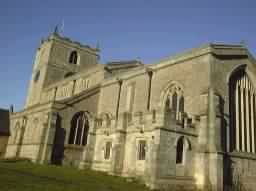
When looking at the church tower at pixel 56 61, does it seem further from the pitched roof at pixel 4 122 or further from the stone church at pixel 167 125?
the stone church at pixel 167 125

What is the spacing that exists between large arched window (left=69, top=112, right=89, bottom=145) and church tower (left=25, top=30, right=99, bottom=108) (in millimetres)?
22163

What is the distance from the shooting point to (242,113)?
2362 cm

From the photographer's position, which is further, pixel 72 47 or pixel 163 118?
pixel 72 47

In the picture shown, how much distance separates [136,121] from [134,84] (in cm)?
838

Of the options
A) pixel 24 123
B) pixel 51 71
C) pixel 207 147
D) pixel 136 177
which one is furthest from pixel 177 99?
pixel 51 71

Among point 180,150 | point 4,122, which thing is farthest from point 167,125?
point 4,122

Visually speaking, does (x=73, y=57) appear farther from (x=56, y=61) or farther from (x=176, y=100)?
(x=176, y=100)

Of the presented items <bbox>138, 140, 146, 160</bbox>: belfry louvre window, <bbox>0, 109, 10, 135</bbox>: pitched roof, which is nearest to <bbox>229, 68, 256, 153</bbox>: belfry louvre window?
<bbox>138, 140, 146, 160</bbox>: belfry louvre window

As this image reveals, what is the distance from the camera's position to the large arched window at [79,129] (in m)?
29.8

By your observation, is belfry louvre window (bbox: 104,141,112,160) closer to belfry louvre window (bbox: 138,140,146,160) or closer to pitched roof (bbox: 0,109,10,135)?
belfry louvre window (bbox: 138,140,146,160)

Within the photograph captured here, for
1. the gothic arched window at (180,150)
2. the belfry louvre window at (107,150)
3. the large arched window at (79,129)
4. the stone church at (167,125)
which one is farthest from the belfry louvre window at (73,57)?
the gothic arched window at (180,150)

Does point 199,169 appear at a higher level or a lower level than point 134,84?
lower

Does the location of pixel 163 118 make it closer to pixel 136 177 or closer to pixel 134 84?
pixel 136 177

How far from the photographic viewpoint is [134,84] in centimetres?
2936
